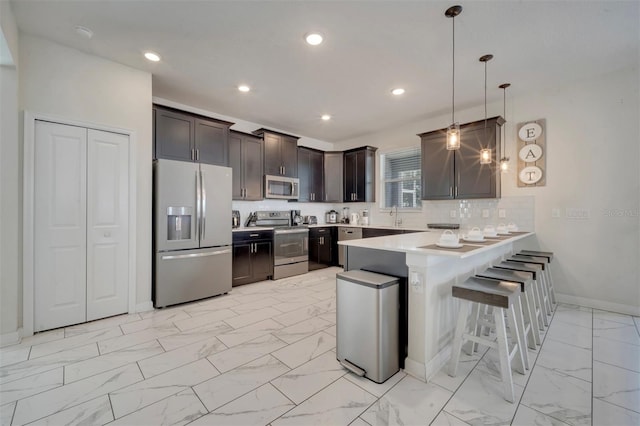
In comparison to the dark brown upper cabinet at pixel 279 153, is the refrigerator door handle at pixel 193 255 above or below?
below

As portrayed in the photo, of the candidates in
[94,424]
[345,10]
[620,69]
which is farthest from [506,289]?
[620,69]

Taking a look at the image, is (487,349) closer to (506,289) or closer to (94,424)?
(506,289)

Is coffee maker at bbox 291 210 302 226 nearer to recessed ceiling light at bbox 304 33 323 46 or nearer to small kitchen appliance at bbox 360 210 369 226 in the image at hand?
small kitchen appliance at bbox 360 210 369 226

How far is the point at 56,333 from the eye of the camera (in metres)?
2.62

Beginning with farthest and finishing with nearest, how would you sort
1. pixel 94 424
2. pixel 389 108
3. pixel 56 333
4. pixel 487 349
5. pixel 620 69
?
1. pixel 389 108
2. pixel 620 69
3. pixel 56 333
4. pixel 487 349
5. pixel 94 424

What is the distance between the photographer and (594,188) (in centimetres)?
327

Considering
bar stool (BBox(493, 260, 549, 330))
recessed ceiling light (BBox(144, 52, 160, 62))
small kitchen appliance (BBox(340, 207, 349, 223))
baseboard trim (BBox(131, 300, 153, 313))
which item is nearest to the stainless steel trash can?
bar stool (BBox(493, 260, 549, 330))

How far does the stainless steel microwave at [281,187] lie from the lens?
484cm

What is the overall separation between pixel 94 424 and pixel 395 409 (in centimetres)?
170

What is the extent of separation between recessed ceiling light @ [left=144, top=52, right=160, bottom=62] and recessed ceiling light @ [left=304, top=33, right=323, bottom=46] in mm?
1620

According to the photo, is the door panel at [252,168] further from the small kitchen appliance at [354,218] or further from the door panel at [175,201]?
the small kitchen appliance at [354,218]

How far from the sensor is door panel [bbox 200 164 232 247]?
359cm

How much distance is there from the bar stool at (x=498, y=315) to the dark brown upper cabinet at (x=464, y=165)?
2320 millimetres

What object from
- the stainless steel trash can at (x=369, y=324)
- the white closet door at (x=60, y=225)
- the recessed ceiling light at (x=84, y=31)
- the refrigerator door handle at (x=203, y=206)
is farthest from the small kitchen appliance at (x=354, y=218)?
the recessed ceiling light at (x=84, y=31)
